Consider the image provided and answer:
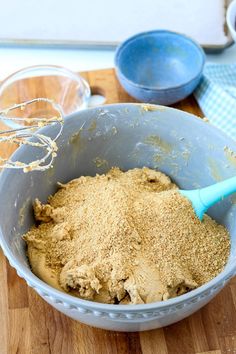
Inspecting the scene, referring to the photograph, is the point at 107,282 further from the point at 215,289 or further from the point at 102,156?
the point at 102,156

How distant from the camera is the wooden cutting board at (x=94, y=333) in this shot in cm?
82

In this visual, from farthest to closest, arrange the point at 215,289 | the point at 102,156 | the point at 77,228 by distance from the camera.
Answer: the point at 102,156 < the point at 77,228 < the point at 215,289

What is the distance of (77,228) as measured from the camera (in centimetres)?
83

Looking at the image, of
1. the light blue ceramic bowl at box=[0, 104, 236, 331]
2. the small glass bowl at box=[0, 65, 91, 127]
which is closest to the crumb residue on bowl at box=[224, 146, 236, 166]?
the light blue ceramic bowl at box=[0, 104, 236, 331]

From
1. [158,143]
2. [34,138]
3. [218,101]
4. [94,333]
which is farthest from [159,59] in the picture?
[94,333]

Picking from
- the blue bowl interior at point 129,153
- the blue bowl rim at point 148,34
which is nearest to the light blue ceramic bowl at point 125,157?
the blue bowl interior at point 129,153

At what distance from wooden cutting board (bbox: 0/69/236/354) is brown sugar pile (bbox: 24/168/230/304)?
0.08 metres

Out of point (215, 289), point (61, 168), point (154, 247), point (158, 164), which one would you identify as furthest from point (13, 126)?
point (215, 289)

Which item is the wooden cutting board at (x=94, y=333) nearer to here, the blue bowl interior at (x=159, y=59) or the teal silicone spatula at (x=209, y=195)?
the teal silicone spatula at (x=209, y=195)

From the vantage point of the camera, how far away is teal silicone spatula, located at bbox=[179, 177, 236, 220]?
814 mm

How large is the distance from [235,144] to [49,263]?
0.32 meters

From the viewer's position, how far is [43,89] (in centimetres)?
112

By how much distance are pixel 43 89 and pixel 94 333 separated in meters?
0.50

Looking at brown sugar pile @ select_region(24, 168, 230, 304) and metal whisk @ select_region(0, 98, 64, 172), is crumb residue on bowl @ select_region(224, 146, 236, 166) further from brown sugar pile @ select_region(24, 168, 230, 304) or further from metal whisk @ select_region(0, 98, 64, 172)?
metal whisk @ select_region(0, 98, 64, 172)
